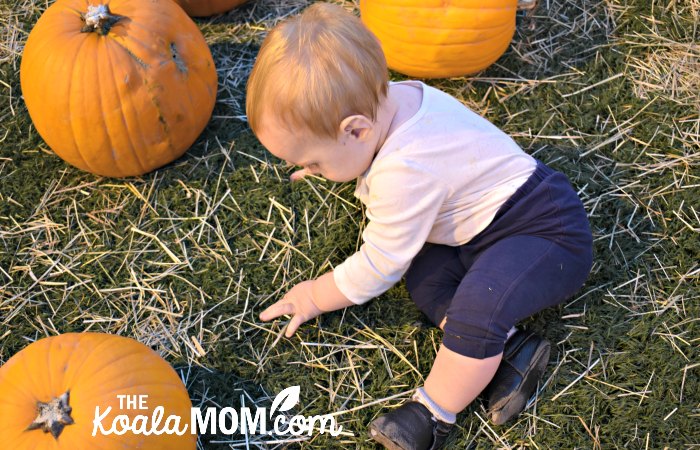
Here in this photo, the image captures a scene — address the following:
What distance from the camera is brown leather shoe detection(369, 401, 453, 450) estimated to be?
251 centimetres

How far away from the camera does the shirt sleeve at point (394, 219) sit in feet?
7.87

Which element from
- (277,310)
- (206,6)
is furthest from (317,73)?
(206,6)

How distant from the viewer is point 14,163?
11.2ft

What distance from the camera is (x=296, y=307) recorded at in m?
2.86

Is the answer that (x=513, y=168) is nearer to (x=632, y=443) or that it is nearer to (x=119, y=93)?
(x=632, y=443)

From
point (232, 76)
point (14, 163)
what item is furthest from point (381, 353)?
point (14, 163)

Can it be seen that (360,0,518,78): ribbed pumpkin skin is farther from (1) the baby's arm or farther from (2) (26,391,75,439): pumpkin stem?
(2) (26,391,75,439): pumpkin stem

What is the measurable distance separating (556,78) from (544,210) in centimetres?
136

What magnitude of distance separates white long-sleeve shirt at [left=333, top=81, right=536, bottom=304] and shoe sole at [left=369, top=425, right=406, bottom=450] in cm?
51

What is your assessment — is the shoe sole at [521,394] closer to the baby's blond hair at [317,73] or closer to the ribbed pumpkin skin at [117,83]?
the baby's blond hair at [317,73]

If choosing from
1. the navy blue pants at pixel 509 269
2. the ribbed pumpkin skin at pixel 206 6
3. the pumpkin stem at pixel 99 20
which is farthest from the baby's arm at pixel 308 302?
the ribbed pumpkin skin at pixel 206 6

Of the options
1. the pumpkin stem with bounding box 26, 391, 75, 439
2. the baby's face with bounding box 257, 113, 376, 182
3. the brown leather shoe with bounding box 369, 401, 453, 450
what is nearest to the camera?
the pumpkin stem with bounding box 26, 391, 75, 439

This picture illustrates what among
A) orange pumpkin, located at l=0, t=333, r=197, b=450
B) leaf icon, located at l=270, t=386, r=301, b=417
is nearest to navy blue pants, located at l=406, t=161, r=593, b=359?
leaf icon, located at l=270, t=386, r=301, b=417

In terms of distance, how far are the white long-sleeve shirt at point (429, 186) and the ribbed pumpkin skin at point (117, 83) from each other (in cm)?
104
